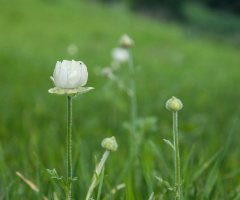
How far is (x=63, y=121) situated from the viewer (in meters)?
2.89

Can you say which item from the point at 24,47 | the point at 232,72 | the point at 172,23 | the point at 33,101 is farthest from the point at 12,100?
the point at 172,23

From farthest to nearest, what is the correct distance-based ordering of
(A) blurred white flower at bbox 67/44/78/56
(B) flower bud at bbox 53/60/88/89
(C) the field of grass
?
(A) blurred white flower at bbox 67/44/78/56, (C) the field of grass, (B) flower bud at bbox 53/60/88/89

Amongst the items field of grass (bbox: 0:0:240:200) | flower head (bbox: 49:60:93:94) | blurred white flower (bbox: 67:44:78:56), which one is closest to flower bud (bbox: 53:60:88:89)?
flower head (bbox: 49:60:93:94)

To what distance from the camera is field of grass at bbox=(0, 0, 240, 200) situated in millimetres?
1171

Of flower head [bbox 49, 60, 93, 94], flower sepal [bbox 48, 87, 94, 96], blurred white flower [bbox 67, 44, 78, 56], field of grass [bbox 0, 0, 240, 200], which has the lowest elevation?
field of grass [bbox 0, 0, 240, 200]

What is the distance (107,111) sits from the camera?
343cm

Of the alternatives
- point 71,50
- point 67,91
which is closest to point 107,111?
point 71,50

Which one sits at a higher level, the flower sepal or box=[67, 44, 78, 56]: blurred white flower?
the flower sepal

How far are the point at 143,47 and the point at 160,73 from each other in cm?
320

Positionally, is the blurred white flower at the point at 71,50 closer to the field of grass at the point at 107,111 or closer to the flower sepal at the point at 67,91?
the field of grass at the point at 107,111

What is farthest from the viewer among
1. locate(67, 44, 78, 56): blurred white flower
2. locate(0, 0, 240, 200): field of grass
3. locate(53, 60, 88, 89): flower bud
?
locate(67, 44, 78, 56): blurred white flower

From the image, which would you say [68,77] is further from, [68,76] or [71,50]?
[71,50]

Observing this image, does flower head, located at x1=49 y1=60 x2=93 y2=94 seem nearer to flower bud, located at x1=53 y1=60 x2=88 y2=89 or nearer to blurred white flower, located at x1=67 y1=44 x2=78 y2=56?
flower bud, located at x1=53 y1=60 x2=88 y2=89

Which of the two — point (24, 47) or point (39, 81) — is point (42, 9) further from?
point (39, 81)
